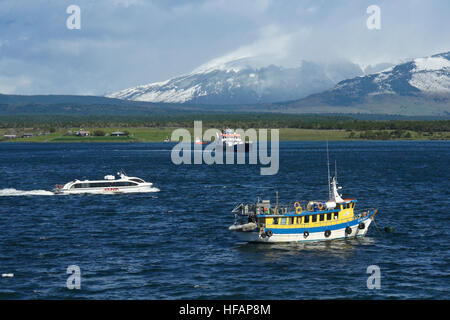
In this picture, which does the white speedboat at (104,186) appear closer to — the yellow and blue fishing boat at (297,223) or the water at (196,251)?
the water at (196,251)

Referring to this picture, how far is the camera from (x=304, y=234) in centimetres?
7356

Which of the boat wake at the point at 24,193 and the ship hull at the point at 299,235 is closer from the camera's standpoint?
the ship hull at the point at 299,235

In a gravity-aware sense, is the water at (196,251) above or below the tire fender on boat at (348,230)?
below

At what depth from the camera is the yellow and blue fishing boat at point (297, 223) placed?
7262 centimetres

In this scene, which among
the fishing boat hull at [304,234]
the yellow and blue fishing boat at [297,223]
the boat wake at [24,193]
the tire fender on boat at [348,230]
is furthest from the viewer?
the boat wake at [24,193]

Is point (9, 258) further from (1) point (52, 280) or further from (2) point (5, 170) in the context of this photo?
(2) point (5, 170)

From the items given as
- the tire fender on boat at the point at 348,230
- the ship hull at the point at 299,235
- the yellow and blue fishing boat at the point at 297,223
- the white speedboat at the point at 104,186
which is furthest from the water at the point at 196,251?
the white speedboat at the point at 104,186

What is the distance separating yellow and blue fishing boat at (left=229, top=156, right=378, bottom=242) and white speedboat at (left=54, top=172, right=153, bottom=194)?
51.0 meters

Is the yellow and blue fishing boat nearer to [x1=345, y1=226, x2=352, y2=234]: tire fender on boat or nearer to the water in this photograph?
[x1=345, y1=226, x2=352, y2=234]: tire fender on boat

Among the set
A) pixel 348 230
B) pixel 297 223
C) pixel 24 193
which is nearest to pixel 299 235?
pixel 297 223

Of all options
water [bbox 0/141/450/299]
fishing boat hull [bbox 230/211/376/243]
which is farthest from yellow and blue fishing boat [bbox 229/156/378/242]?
water [bbox 0/141/450/299]

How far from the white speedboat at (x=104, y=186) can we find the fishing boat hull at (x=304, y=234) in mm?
51656

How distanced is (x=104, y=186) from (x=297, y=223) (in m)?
58.1

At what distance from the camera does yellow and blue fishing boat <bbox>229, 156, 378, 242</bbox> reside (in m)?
72.6
